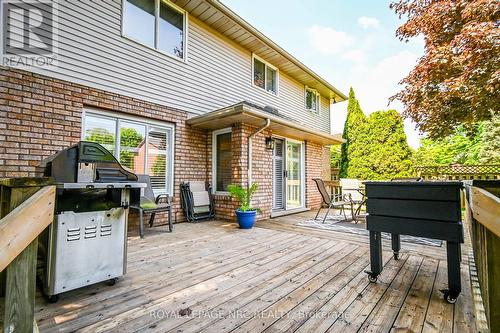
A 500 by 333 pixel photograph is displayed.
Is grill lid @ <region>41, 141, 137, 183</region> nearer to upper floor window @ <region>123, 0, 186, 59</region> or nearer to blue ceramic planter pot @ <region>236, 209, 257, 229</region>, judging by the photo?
blue ceramic planter pot @ <region>236, 209, 257, 229</region>

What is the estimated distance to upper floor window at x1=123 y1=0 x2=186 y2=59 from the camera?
185 inches

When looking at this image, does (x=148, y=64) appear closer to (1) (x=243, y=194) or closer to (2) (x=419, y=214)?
(1) (x=243, y=194)

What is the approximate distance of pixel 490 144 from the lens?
14.0 m

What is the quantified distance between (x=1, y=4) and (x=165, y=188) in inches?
149

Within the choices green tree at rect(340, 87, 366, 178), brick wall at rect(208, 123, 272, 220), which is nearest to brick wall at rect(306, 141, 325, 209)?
green tree at rect(340, 87, 366, 178)

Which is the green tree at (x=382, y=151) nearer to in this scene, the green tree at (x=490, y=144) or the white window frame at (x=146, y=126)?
the white window frame at (x=146, y=126)

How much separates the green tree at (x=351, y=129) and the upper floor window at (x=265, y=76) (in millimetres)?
3984

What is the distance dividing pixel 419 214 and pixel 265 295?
1.55 meters

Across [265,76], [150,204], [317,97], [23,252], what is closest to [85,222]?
[23,252]

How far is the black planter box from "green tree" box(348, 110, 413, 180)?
750 centimetres

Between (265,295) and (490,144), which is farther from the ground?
(490,144)

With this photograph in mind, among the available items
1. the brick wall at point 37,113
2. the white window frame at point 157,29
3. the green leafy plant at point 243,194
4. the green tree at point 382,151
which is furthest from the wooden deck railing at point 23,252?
the green tree at point 382,151

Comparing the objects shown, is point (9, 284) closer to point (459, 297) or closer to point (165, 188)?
point (459, 297)

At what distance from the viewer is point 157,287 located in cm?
217
